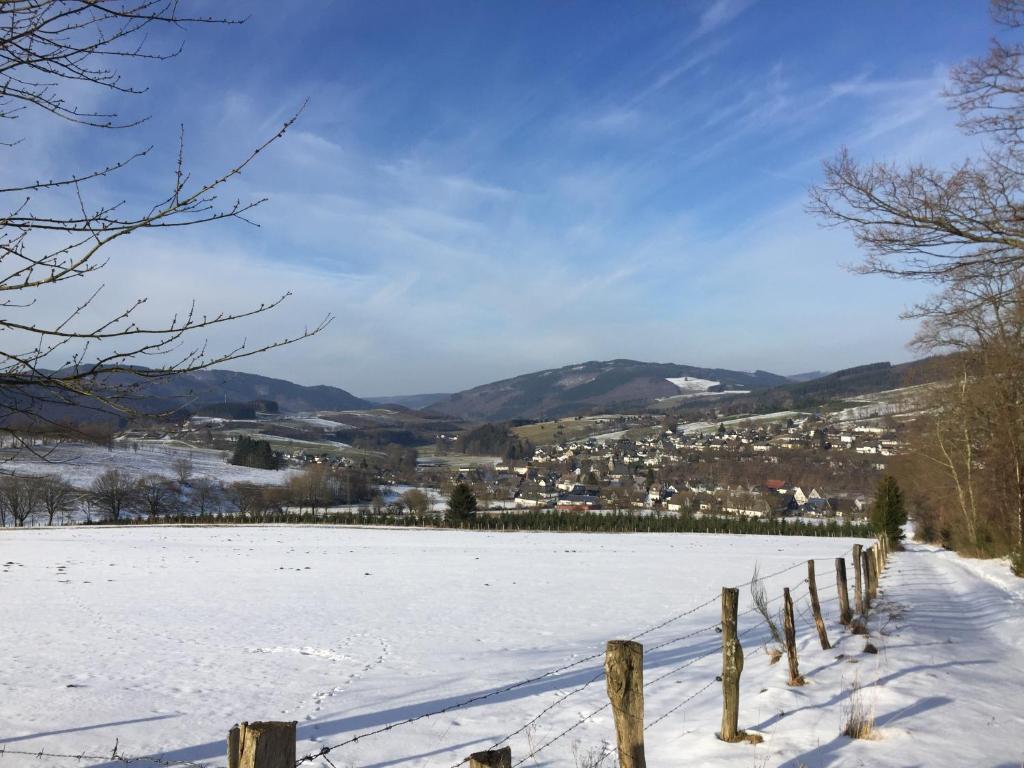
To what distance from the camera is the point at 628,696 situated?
154 inches

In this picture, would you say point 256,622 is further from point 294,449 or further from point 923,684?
point 294,449

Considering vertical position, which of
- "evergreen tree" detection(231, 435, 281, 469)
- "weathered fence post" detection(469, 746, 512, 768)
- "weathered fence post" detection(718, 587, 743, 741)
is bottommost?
"weathered fence post" detection(718, 587, 743, 741)

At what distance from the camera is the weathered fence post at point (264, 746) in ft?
7.88

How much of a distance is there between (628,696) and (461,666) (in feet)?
22.2

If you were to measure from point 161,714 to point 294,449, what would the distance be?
515 ft

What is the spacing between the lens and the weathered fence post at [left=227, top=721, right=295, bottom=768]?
2.40m

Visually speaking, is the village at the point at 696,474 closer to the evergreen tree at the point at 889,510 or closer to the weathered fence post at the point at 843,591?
the evergreen tree at the point at 889,510

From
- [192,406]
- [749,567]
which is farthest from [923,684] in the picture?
[749,567]

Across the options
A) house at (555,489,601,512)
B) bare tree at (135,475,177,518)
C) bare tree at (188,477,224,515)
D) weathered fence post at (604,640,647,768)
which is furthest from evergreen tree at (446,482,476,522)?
weathered fence post at (604,640,647,768)

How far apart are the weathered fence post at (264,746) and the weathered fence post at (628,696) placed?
6.46 feet

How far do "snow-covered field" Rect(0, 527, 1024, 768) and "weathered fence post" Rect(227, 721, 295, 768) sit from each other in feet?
12.4

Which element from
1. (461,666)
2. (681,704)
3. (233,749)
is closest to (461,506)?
(461,666)

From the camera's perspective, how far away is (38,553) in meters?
29.3

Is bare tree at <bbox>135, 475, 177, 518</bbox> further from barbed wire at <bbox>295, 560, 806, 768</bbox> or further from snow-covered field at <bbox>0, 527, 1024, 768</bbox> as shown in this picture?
barbed wire at <bbox>295, 560, 806, 768</bbox>
